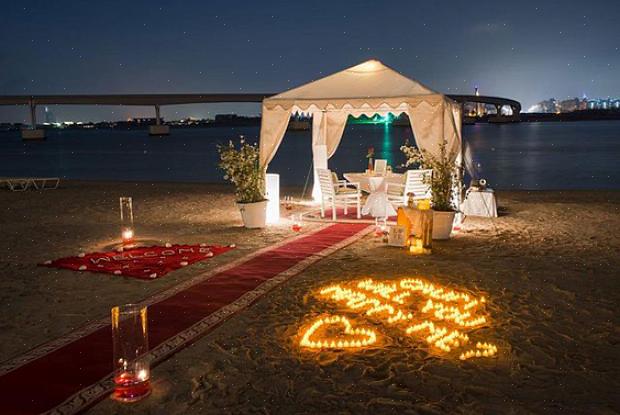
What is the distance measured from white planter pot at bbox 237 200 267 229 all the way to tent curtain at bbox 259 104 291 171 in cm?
105

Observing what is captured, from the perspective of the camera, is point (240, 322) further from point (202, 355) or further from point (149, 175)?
point (149, 175)

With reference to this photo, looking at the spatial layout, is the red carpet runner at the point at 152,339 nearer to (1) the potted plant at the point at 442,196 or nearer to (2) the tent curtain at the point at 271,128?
(1) the potted plant at the point at 442,196

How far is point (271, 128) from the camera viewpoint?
9.42 m

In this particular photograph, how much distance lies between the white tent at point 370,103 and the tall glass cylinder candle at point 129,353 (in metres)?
6.00

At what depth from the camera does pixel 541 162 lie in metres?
32.8

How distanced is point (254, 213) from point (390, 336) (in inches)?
182

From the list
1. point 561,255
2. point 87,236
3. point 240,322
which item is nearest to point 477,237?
point 561,255

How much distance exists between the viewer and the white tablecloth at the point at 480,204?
957cm

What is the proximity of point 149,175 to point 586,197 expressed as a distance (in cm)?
2172

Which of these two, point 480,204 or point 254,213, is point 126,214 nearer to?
point 254,213

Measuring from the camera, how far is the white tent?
8.54 m

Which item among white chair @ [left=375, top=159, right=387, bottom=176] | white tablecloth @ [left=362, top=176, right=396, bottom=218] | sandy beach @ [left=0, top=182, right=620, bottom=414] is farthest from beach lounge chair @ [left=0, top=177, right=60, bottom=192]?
white tablecloth @ [left=362, top=176, right=396, bottom=218]

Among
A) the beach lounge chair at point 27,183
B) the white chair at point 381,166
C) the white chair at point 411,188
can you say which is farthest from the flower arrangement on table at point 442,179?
the beach lounge chair at point 27,183

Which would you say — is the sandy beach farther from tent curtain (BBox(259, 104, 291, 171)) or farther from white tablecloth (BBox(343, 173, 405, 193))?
white tablecloth (BBox(343, 173, 405, 193))
